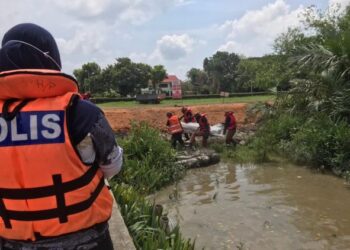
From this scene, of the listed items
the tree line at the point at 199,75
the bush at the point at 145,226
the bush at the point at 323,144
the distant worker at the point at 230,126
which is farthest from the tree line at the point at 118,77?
the bush at the point at 145,226

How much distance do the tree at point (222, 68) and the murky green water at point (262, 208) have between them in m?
60.7

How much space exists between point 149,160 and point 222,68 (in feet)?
231

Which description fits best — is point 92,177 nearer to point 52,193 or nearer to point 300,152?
point 52,193

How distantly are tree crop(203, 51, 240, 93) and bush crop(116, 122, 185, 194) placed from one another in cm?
6116

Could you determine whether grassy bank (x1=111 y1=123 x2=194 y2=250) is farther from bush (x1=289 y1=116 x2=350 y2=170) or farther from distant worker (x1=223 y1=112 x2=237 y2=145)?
distant worker (x1=223 y1=112 x2=237 y2=145)

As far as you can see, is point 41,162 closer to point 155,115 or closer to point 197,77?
point 155,115

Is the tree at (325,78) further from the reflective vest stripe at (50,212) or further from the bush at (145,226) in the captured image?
the reflective vest stripe at (50,212)

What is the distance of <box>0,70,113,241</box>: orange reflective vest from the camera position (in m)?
2.10

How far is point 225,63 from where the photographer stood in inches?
3219

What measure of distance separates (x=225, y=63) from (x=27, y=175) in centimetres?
8073

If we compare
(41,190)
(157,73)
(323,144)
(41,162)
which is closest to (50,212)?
(41,190)

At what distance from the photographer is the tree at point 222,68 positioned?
243ft

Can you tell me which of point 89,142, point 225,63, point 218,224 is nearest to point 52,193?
point 89,142

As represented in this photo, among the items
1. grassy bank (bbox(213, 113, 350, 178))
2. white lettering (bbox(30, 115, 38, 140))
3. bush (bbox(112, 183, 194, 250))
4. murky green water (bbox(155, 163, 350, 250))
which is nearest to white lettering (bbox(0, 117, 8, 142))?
white lettering (bbox(30, 115, 38, 140))
